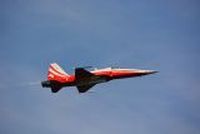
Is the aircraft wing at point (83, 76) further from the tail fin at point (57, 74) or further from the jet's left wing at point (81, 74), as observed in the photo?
the tail fin at point (57, 74)

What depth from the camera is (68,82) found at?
136 m

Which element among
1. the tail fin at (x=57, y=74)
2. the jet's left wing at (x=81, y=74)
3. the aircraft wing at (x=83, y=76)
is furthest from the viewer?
the tail fin at (x=57, y=74)

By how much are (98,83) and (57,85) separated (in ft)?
32.1

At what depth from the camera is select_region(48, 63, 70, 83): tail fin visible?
137125 mm

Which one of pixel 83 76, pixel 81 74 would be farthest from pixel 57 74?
pixel 83 76

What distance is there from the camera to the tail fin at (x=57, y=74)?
5399 inches

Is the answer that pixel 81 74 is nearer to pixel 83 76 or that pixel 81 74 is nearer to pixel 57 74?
pixel 83 76

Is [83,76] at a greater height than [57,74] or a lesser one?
lesser

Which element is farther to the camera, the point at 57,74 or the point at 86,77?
the point at 57,74

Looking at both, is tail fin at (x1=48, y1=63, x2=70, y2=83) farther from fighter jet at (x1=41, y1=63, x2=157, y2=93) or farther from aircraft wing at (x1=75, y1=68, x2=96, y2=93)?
aircraft wing at (x1=75, y1=68, x2=96, y2=93)

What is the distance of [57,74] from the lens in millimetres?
140500

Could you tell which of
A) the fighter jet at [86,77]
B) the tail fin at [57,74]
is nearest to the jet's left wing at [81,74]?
the fighter jet at [86,77]

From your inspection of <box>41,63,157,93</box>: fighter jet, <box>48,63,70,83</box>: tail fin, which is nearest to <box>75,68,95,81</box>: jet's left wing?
<box>41,63,157,93</box>: fighter jet

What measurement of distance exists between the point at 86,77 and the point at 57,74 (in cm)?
979
